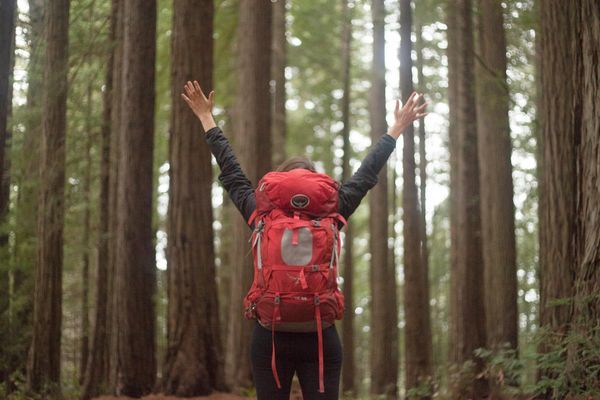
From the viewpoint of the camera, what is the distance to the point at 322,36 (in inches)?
977

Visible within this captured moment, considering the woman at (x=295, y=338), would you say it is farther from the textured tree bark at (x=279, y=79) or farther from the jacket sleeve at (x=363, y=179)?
the textured tree bark at (x=279, y=79)

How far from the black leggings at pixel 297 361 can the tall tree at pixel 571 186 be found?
3.11 meters

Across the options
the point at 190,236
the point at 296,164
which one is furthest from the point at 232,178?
the point at 190,236

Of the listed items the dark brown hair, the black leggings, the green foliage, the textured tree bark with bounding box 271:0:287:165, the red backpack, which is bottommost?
the green foliage

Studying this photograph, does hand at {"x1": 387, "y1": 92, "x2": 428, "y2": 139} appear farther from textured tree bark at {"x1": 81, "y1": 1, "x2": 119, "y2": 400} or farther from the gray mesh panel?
textured tree bark at {"x1": 81, "y1": 1, "x2": 119, "y2": 400}

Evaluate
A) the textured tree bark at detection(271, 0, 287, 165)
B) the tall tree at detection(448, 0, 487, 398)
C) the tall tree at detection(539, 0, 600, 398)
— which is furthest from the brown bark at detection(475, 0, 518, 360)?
the textured tree bark at detection(271, 0, 287, 165)

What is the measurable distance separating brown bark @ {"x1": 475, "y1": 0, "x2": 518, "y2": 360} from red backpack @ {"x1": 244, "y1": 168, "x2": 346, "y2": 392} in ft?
29.9

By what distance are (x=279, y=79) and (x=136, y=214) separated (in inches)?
479

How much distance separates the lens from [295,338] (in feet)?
14.2

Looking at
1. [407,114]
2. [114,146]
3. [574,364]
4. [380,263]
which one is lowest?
[574,364]

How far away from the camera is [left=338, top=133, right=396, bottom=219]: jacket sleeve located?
455 cm

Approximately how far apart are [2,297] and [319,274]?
10538mm

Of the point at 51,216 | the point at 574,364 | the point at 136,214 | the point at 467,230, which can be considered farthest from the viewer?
the point at 467,230

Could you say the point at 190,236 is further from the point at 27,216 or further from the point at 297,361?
the point at 297,361
